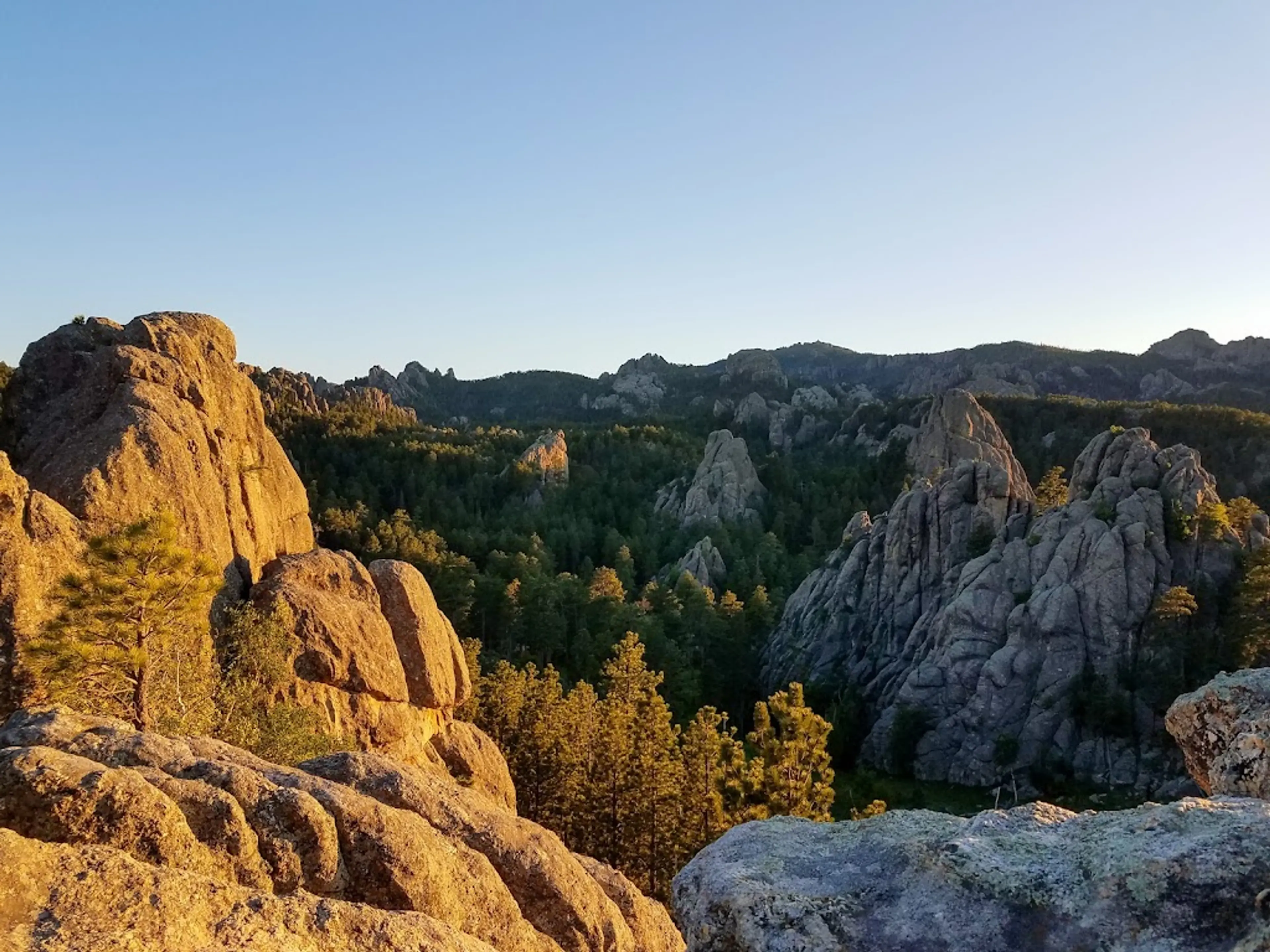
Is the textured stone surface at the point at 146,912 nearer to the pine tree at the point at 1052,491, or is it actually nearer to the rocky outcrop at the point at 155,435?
the rocky outcrop at the point at 155,435

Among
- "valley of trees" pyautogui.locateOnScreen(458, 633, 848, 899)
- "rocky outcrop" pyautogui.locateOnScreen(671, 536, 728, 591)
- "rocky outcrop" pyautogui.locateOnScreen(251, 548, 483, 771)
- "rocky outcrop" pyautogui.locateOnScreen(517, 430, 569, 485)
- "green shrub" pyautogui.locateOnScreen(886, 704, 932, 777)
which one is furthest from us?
"rocky outcrop" pyautogui.locateOnScreen(517, 430, 569, 485)

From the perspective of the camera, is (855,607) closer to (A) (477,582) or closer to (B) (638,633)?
(B) (638,633)

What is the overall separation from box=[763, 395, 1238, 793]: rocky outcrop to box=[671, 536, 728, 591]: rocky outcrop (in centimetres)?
2741

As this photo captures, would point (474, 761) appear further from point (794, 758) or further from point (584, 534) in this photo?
point (584, 534)

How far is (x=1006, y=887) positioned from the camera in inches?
188

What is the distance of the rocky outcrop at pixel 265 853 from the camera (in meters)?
6.18

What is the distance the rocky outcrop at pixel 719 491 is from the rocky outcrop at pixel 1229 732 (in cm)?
11220

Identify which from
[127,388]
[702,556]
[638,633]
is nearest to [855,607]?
[638,633]

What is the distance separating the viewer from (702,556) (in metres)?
99.9

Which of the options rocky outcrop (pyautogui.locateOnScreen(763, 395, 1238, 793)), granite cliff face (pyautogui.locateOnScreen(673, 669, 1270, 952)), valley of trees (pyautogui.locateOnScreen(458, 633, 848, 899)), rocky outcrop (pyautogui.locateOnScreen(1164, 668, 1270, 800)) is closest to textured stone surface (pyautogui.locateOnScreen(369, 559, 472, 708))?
valley of trees (pyautogui.locateOnScreen(458, 633, 848, 899))

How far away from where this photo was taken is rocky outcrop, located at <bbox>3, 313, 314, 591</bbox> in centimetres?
2253

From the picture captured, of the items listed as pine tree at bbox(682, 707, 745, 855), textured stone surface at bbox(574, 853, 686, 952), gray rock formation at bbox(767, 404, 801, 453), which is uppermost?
gray rock formation at bbox(767, 404, 801, 453)

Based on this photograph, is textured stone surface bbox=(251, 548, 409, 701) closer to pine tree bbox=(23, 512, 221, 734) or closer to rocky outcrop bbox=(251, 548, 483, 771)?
rocky outcrop bbox=(251, 548, 483, 771)

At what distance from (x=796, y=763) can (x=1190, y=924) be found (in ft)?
85.5
